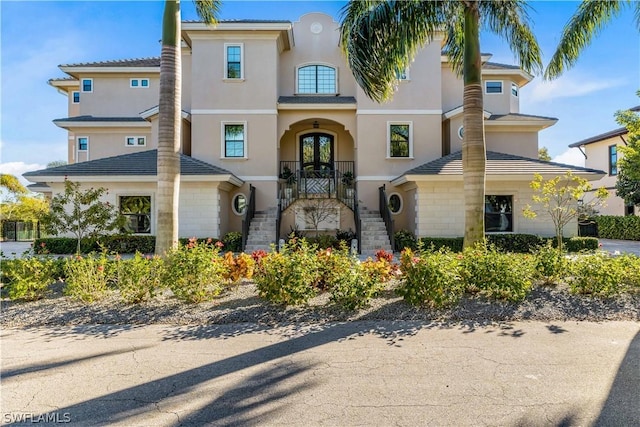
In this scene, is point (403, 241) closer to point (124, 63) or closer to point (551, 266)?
point (551, 266)

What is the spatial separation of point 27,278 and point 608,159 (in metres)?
35.4

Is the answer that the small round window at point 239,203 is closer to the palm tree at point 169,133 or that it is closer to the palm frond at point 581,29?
the palm tree at point 169,133

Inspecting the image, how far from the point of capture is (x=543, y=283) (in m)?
6.95

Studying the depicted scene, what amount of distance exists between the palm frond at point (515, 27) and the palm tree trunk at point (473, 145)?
1.16 metres

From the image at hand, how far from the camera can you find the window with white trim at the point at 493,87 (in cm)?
1953

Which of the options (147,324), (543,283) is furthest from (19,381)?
(543,283)

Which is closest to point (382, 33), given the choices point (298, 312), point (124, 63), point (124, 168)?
point (298, 312)

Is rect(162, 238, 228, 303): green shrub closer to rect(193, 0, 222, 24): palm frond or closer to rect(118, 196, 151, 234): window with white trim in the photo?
rect(193, 0, 222, 24): palm frond

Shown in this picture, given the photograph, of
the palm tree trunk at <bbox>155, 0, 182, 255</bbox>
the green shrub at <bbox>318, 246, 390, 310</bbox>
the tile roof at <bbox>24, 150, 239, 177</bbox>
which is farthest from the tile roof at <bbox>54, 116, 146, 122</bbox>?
the green shrub at <bbox>318, 246, 390, 310</bbox>

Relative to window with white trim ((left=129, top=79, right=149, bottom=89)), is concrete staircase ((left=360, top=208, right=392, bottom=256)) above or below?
below

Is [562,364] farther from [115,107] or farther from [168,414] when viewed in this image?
[115,107]

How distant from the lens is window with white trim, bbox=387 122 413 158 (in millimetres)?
16734

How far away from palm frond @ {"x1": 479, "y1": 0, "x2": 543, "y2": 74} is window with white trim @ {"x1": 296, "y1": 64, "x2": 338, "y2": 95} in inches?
387

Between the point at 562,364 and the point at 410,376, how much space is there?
1888 millimetres
